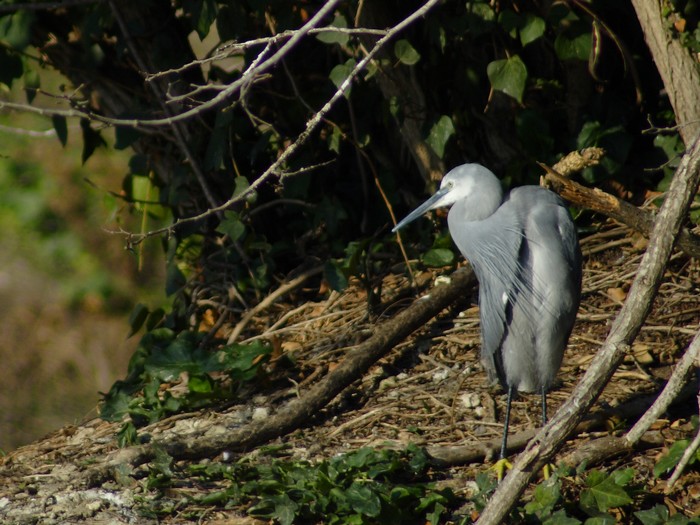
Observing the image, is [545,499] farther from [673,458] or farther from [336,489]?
[336,489]

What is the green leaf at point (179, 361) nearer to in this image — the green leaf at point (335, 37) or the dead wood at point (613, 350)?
the green leaf at point (335, 37)

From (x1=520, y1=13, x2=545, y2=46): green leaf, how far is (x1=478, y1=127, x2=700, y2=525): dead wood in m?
1.16

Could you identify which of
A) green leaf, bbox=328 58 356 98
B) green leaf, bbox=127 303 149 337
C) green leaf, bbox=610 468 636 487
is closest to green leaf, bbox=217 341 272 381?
green leaf, bbox=127 303 149 337

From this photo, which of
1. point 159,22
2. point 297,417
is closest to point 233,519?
point 297,417

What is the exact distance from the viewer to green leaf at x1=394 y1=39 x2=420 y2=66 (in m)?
3.22

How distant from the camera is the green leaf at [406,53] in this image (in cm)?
322

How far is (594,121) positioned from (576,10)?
1.41 feet

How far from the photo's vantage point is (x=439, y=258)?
3.41 meters

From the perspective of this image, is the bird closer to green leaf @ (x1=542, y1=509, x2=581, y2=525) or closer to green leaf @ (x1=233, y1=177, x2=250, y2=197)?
green leaf @ (x1=542, y1=509, x2=581, y2=525)

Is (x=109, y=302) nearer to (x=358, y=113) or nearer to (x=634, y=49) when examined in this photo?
(x=358, y=113)

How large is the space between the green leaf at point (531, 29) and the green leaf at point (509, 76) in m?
0.08

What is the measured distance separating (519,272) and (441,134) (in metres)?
0.85

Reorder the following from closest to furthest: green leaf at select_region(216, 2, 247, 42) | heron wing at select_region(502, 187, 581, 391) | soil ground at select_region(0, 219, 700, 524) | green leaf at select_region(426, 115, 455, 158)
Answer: soil ground at select_region(0, 219, 700, 524), heron wing at select_region(502, 187, 581, 391), green leaf at select_region(216, 2, 247, 42), green leaf at select_region(426, 115, 455, 158)

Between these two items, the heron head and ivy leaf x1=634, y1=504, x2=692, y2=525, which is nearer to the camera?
ivy leaf x1=634, y1=504, x2=692, y2=525
